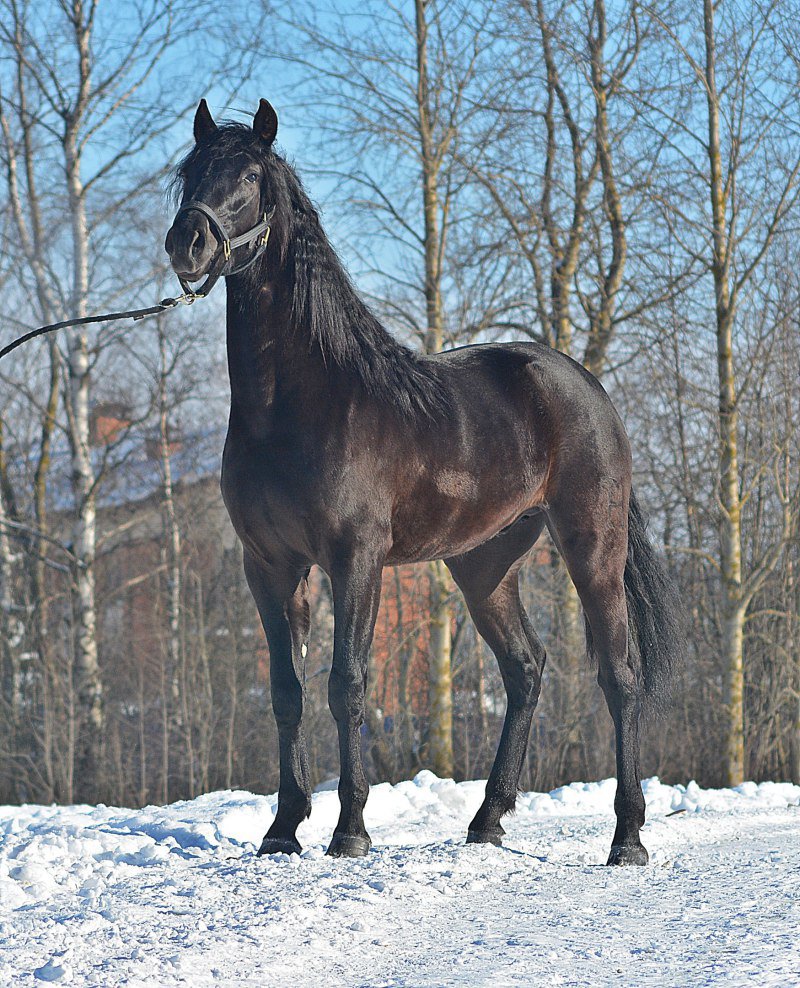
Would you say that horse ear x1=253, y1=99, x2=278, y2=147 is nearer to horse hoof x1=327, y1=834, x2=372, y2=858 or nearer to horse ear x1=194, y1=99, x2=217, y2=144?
horse ear x1=194, y1=99, x2=217, y2=144

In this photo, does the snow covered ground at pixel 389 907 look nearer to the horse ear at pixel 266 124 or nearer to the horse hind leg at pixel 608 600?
the horse hind leg at pixel 608 600

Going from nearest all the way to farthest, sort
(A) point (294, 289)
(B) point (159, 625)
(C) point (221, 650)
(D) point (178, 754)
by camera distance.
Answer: (A) point (294, 289) < (D) point (178, 754) < (C) point (221, 650) < (B) point (159, 625)

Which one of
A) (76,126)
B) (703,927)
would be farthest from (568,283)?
(703,927)

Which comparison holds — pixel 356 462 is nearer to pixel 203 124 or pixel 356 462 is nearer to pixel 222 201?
pixel 222 201

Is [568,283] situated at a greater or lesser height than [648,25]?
lesser

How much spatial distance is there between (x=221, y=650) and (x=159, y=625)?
6.25 feet

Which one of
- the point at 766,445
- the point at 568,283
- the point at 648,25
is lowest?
the point at 766,445

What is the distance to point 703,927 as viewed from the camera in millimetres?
3039

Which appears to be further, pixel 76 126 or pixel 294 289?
pixel 76 126

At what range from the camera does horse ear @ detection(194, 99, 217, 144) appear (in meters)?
4.24

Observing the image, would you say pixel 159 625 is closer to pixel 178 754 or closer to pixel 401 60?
pixel 178 754

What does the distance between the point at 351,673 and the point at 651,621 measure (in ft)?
6.22

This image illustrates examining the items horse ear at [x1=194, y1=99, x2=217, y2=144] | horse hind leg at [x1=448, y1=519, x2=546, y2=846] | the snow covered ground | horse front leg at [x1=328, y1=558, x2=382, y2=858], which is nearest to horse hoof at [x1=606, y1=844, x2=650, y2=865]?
the snow covered ground

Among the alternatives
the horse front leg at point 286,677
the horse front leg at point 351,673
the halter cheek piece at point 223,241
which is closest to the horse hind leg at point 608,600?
the horse front leg at point 351,673
